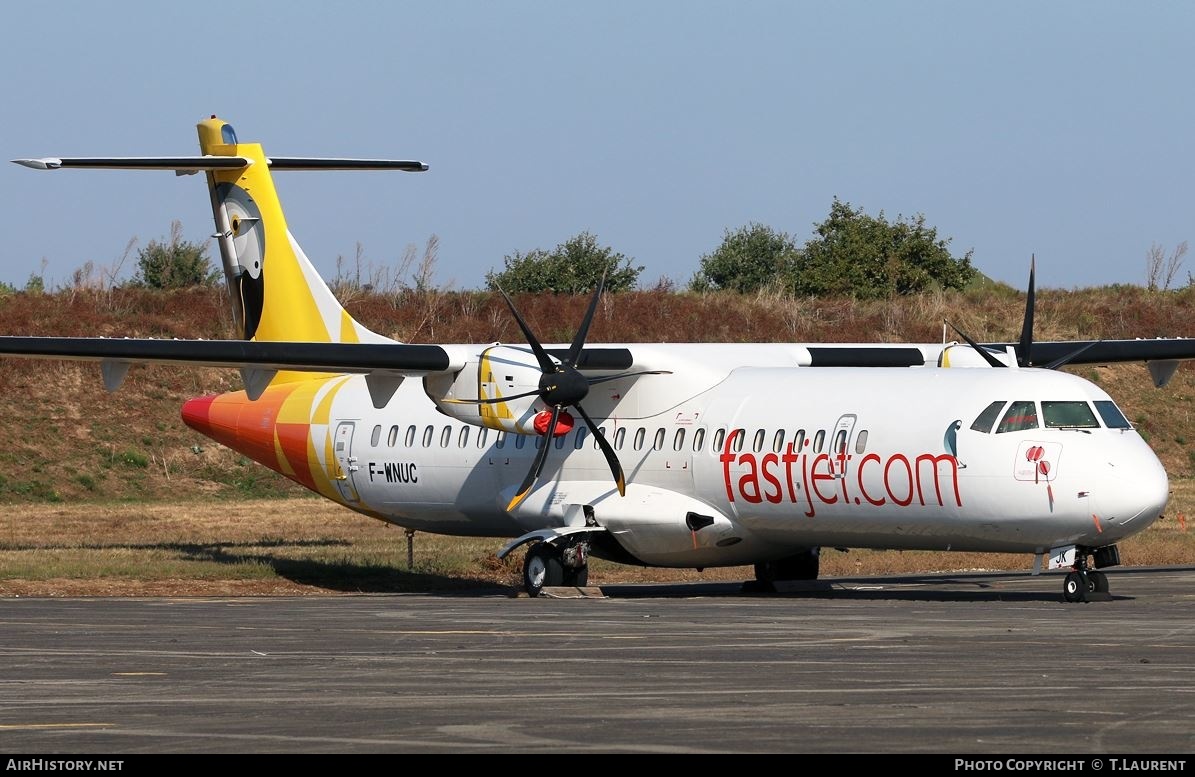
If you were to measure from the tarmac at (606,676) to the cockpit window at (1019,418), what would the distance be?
194 cm

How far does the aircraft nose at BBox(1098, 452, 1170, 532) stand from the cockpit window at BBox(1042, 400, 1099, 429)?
74cm

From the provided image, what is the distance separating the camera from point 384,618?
17.9m

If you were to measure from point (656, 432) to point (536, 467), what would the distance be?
1.67m

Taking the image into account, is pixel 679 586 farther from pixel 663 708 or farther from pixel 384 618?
pixel 663 708

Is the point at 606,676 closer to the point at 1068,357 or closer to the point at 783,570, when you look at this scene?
the point at 783,570

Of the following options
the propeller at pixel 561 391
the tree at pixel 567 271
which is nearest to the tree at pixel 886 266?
the tree at pixel 567 271

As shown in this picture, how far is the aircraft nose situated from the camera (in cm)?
1784

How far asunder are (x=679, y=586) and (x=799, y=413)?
4.79m

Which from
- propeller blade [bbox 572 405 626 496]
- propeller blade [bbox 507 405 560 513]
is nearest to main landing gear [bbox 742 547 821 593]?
propeller blade [bbox 572 405 626 496]

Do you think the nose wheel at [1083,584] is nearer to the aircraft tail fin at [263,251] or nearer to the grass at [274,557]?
the grass at [274,557]

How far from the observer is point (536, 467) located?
22.7 metres

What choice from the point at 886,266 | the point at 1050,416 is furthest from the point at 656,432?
the point at 886,266

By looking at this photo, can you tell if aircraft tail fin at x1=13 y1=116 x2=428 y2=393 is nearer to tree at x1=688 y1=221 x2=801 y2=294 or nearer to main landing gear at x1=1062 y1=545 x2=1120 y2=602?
main landing gear at x1=1062 y1=545 x2=1120 y2=602

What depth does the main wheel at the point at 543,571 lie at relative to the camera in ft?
73.0
